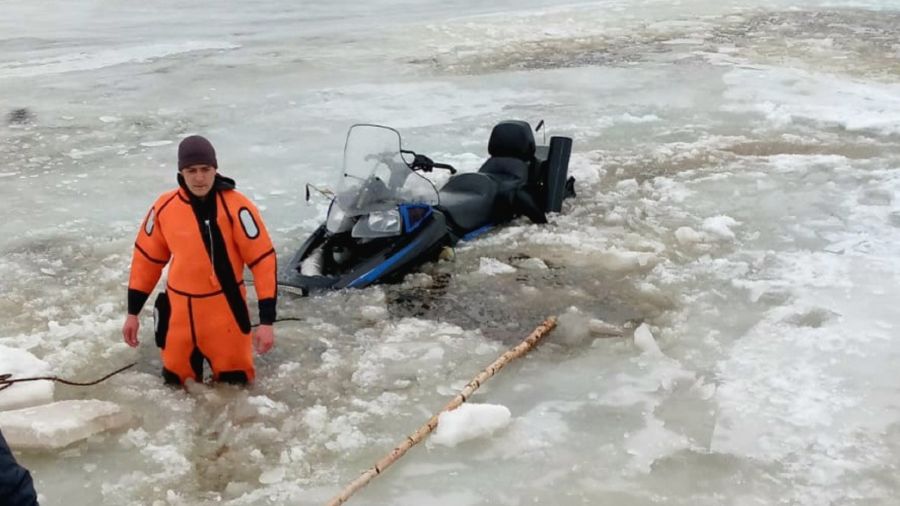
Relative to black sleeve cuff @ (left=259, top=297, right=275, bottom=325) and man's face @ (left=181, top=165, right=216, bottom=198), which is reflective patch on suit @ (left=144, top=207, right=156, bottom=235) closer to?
man's face @ (left=181, top=165, right=216, bottom=198)

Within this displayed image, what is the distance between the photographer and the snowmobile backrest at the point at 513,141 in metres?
6.86

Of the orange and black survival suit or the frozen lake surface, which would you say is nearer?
the frozen lake surface

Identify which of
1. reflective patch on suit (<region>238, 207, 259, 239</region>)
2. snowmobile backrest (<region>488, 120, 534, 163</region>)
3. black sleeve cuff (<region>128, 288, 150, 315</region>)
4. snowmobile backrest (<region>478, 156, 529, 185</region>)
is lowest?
snowmobile backrest (<region>478, 156, 529, 185</region>)

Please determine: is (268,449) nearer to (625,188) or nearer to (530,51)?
(625,188)

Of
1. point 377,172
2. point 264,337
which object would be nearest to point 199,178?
point 264,337

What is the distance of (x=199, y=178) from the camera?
3918 millimetres

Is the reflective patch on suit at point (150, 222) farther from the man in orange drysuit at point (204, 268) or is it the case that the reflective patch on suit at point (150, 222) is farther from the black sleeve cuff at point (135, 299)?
the black sleeve cuff at point (135, 299)

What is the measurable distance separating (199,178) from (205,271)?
1.47 feet

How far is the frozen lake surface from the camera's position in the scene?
3697 mm

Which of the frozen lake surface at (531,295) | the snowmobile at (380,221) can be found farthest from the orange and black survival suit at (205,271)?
the snowmobile at (380,221)

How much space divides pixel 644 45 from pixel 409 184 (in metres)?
10.2

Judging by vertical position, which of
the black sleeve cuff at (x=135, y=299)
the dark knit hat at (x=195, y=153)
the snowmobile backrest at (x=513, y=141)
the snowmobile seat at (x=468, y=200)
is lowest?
the snowmobile seat at (x=468, y=200)

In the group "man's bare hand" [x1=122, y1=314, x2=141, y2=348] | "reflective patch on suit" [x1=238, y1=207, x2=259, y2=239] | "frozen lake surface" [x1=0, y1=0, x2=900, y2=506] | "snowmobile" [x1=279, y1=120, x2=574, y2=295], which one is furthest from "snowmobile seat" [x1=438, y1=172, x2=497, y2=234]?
"man's bare hand" [x1=122, y1=314, x2=141, y2=348]

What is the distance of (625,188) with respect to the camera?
7.50 m
